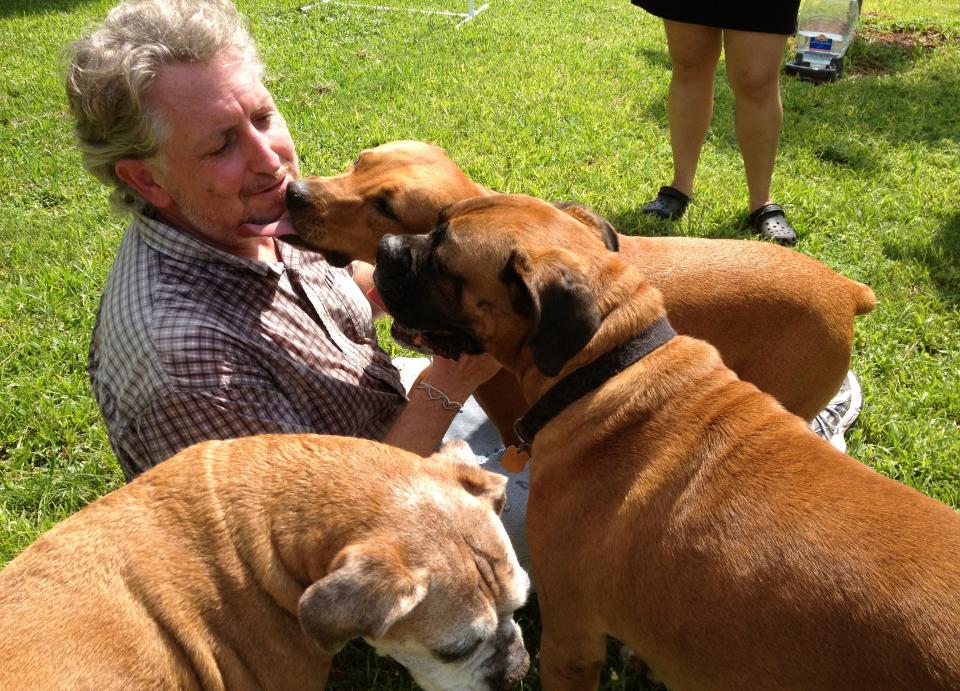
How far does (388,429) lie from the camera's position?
12.3 feet

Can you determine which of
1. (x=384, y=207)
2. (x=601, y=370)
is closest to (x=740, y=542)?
(x=601, y=370)

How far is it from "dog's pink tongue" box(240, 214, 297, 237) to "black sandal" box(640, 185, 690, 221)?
12.4ft

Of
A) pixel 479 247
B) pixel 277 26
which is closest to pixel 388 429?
pixel 479 247

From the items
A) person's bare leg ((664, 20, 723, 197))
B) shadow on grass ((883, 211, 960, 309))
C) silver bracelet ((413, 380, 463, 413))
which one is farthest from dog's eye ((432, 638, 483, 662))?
person's bare leg ((664, 20, 723, 197))

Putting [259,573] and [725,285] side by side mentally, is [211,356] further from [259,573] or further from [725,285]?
[725,285]

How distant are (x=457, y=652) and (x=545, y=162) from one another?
19.2 feet

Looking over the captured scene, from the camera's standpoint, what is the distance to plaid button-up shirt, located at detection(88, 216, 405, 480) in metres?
2.97

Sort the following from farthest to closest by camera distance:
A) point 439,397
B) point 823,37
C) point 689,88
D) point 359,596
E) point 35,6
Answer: point 35,6 → point 823,37 → point 689,88 → point 439,397 → point 359,596

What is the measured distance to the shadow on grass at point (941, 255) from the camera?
18.9ft

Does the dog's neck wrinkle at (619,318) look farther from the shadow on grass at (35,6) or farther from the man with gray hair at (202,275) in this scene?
the shadow on grass at (35,6)

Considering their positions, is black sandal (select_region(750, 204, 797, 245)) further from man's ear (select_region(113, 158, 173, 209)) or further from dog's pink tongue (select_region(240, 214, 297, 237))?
man's ear (select_region(113, 158, 173, 209))

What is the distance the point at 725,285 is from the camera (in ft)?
12.3

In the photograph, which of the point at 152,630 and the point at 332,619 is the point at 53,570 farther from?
the point at 332,619

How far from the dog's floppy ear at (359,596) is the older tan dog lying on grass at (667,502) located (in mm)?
803
